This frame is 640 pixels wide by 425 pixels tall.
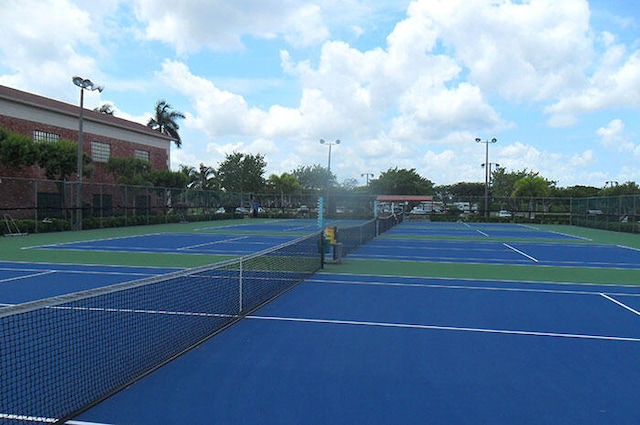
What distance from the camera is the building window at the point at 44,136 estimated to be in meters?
35.5

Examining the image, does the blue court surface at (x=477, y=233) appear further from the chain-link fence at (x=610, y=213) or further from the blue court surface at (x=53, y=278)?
the blue court surface at (x=53, y=278)

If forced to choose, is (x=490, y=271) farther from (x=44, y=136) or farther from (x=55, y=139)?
(x=55, y=139)

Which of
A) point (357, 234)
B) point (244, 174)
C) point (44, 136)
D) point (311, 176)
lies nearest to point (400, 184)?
point (311, 176)

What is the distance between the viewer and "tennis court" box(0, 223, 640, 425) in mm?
5117

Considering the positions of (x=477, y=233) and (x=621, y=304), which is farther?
(x=477, y=233)

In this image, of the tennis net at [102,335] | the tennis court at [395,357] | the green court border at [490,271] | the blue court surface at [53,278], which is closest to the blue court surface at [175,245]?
the blue court surface at [53,278]

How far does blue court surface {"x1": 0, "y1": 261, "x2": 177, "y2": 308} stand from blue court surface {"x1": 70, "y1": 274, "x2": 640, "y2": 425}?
14.7 ft

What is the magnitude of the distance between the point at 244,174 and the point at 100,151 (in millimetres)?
30949

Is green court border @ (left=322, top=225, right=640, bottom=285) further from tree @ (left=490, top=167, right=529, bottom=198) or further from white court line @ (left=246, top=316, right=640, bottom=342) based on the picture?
tree @ (left=490, top=167, right=529, bottom=198)

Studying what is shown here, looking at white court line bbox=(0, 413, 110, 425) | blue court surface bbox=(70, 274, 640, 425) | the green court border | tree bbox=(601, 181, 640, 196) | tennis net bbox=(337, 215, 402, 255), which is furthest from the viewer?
tree bbox=(601, 181, 640, 196)

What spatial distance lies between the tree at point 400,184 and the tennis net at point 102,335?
8651 cm

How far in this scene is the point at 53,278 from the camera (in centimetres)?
1274

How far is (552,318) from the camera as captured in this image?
30.5 feet

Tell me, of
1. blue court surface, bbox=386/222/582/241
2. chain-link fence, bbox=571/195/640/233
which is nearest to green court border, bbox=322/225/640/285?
blue court surface, bbox=386/222/582/241
